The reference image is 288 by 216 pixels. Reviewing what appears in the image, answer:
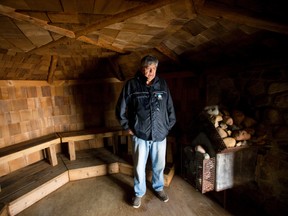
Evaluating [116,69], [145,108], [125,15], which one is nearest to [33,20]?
[125,15]

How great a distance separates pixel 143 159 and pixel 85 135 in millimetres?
1301

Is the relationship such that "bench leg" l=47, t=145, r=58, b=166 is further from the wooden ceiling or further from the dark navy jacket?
the dark navy jacket

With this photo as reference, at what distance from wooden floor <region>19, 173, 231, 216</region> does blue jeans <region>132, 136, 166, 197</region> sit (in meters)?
0.23

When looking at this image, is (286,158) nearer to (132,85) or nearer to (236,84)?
(236,84)

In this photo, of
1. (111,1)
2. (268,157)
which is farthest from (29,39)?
(268,157)

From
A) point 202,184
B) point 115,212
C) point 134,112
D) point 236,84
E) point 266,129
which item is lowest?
point 115,212

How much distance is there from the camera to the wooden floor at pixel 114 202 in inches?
84.0

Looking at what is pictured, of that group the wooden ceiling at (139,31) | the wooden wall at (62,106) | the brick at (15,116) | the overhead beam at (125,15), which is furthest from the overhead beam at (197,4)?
the brick at (15,116)

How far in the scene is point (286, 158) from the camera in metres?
1.86

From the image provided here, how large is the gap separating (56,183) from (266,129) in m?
2.74

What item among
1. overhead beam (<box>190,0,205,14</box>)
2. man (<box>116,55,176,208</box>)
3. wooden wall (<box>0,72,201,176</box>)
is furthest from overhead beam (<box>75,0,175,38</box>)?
wooden wall (<box>0,72,201,176</box>)

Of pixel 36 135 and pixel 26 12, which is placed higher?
pixel 26 12

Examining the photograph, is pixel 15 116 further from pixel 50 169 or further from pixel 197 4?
pixel 197 4

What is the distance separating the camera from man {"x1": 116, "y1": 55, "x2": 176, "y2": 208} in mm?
2062
